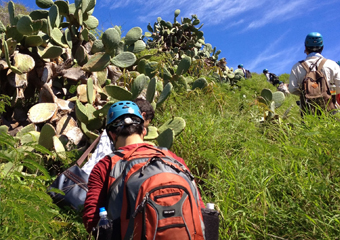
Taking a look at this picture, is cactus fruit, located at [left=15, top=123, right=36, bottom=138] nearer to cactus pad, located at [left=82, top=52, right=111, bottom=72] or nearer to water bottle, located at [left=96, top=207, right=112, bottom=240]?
cactus pad, located at [left=82, top=52, right=111, bottom=72]

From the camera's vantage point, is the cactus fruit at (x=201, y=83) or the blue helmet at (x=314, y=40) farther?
the cactus fruit at (x=201, y=83)

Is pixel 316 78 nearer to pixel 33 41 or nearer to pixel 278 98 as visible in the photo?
pixel 278 98

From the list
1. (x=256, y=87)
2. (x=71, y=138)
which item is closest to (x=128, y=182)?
(x=71, y=138)

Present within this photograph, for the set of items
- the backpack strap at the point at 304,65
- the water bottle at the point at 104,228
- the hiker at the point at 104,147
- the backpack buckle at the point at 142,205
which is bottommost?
the water bottle at the point at 104,228

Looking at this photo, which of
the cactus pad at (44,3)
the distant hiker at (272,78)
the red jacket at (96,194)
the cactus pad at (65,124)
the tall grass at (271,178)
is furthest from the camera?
the distant hiker at (272,78)

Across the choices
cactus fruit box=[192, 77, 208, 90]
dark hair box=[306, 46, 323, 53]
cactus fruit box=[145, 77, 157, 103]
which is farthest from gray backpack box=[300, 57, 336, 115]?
cactus fruit box=[145, 77, 157, 103]

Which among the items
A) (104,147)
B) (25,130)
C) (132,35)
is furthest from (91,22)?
(104,147)

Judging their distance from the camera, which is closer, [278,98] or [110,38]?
[110,38]

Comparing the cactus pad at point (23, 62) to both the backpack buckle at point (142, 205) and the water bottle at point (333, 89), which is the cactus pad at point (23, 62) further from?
the water bottle at point (333, 89)

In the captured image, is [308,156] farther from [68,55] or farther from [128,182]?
[68,55]

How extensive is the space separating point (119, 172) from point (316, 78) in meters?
2.59

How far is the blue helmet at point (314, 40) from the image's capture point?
3.59m

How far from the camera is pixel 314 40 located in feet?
11.8

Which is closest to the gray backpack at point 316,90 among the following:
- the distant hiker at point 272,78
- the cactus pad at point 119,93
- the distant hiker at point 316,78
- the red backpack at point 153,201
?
the distant hiker at point 316,78
